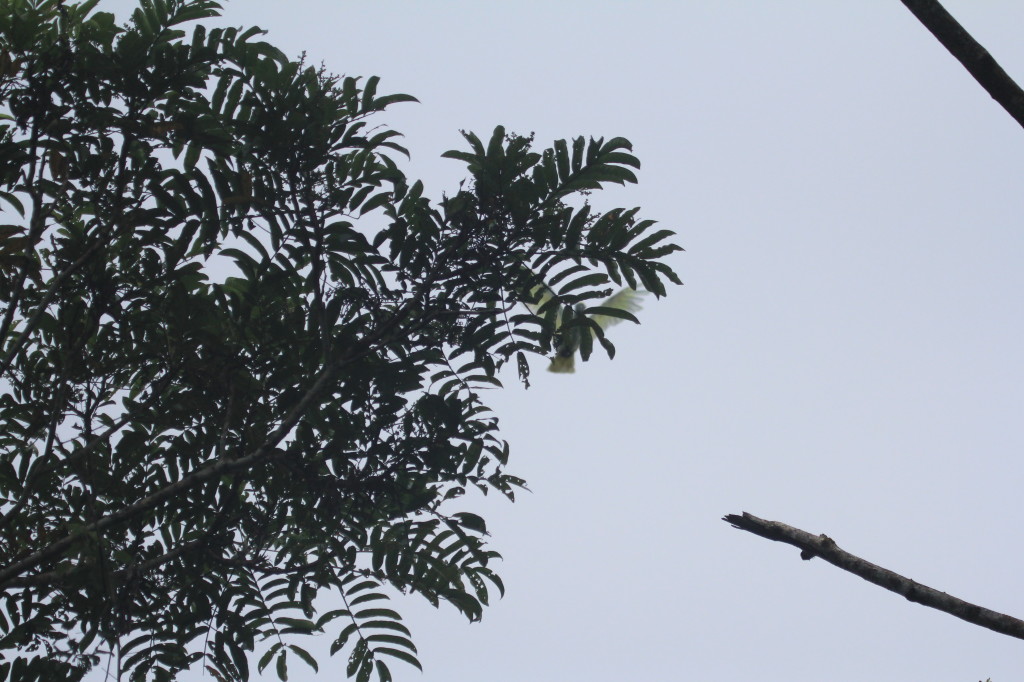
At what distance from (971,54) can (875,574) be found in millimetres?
1697

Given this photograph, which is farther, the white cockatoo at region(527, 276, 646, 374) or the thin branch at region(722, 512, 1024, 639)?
the white cockatoo at region(527, 276, 646, 374)

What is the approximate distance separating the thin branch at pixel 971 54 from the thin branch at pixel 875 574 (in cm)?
148

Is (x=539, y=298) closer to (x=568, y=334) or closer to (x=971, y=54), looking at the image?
(x=568, y=334)

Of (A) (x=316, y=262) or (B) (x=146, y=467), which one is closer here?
(A) (x=316, y=262)

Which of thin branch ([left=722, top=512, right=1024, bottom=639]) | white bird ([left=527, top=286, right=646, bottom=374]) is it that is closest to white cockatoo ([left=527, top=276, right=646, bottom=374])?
white bird ([left=527, top=286, right=646, bottom=374])

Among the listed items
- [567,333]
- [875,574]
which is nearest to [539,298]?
[567,333]

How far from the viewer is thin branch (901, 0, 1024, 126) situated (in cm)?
268

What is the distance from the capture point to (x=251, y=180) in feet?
13.4

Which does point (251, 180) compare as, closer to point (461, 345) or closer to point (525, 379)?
point (461, 345)

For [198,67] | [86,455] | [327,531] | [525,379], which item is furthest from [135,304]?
[525,379]

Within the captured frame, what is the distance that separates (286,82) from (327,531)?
2.14 m

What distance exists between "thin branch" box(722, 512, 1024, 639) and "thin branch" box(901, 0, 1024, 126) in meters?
1.48

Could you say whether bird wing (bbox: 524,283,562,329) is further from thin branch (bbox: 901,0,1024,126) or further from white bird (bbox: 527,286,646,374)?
thin branch (bbox: 901,0,1024,126)

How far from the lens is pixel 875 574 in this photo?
9.46 feet
